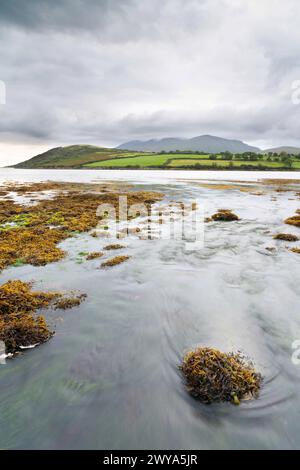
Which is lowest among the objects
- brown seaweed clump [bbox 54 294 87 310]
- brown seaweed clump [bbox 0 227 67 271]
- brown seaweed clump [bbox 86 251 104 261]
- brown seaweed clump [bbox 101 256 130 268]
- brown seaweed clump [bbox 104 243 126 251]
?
brown seaweed clump [bbox 54 294 87 310]

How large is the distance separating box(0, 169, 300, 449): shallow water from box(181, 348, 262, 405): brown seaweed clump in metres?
0.17

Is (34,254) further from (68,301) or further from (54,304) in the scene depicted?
(68,301)

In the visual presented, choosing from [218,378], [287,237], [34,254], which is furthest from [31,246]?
[287,237]

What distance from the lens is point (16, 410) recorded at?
16.1 feet

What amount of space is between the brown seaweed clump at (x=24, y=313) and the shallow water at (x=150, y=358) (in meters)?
0.40

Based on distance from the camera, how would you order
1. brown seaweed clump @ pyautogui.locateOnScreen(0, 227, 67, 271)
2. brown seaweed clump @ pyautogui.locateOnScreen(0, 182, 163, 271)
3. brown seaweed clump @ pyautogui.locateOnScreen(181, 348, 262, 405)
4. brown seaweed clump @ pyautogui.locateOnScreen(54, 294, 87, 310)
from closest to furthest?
brown seaweed clump @ pyautogui.locateOnScreen(181, 348, 262, 405)
brown seaweed clump @ pyautogui.locateOnScreen(54, 294, 87, 310)
brown seaweed clump @ pyautogui.locateOnScreen(0, 227, 67, 271)
brown seaweed clump @ pyautogui.locateOnScreen(0, 182, 163, 271)

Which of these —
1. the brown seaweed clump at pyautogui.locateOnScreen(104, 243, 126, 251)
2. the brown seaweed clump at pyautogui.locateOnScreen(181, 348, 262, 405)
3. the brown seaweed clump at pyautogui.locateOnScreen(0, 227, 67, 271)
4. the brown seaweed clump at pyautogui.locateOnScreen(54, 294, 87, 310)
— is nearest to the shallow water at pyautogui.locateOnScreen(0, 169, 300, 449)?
Result: the brown seaweed clump at pyautogui.locateOnScreen(181, 348, 262, 405)

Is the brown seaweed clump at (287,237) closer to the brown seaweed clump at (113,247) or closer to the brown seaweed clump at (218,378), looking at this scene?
the brown seaweed clump at (113,247)

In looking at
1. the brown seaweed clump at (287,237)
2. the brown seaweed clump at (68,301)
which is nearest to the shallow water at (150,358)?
the brown seaweed clump at (68,301)

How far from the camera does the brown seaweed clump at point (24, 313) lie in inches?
261

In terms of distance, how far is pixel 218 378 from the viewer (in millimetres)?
5297

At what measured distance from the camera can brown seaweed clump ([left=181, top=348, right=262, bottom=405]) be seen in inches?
202

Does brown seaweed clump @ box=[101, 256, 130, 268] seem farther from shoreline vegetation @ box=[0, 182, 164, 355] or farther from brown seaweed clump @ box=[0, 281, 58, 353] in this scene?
brown seaweed clump @ box=[0, 281, 58, 353]

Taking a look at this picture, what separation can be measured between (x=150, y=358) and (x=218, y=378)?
5.73ft
